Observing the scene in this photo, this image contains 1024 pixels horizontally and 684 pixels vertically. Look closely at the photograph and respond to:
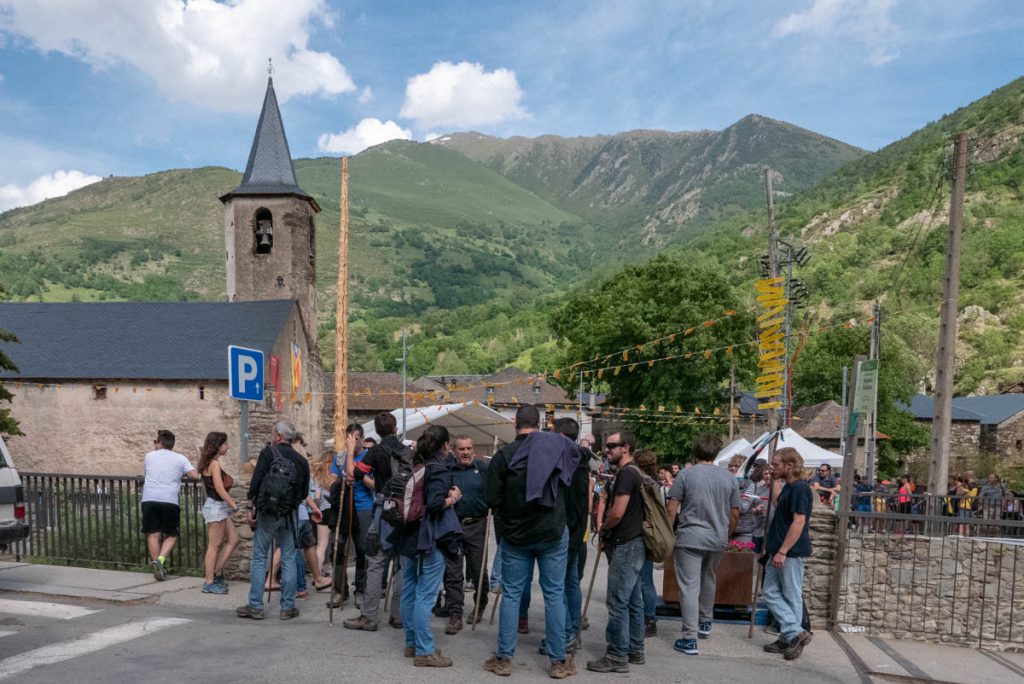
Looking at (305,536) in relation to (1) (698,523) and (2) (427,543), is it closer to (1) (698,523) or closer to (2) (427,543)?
(2) (427,543)

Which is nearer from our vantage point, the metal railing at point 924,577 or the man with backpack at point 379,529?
the man with backpack at point 379,529

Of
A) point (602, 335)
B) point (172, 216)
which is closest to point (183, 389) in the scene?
point (602, 335)

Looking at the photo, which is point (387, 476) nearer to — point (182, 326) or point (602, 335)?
point (182, 326)

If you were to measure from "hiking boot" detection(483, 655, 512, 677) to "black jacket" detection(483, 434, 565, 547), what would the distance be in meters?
0.85

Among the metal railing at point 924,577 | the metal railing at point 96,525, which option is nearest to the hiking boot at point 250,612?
the metal railing at point 96,525

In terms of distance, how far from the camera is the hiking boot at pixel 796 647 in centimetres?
689

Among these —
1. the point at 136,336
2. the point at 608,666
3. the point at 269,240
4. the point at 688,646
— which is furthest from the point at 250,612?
the point at 269,240

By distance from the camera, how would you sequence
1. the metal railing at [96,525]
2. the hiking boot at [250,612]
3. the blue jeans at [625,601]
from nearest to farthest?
the blue jeans at [625,601] < the hiking boot at [250,612] < the metal railing at [96,525]

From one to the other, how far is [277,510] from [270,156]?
34.7 m

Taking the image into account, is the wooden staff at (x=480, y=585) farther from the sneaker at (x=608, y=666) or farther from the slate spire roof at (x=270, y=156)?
the slate spire roof at (x=270, y=156)

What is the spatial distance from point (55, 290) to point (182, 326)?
327 feet

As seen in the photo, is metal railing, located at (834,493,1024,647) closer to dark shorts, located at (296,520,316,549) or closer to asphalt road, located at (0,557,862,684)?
asphalt road, located at (0,557,862,684)

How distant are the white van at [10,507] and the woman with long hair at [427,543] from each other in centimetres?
446

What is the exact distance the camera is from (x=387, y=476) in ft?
24.3
